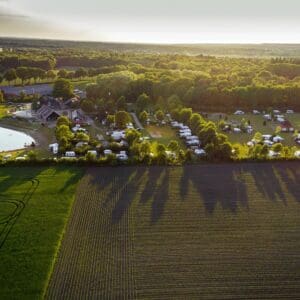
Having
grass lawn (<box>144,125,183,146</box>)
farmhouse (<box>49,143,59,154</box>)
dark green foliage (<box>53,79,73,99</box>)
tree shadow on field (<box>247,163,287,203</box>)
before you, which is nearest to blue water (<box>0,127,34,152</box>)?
farmhouse (<box>49,143,59,154</box>)

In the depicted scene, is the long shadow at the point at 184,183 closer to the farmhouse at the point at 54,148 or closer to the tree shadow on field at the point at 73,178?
the tree shadow on field at the point at 73,178

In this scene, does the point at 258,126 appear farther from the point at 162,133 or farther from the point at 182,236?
the point at 182,236

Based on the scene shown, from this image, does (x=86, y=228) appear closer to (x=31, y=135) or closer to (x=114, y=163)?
(x=114, y=163)

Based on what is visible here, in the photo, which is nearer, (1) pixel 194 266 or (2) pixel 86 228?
(1) pixel 194 266

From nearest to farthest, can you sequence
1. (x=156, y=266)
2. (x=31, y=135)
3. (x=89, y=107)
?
(x=156, y=266)
(x=31, y=135)
(x=89, y=107)

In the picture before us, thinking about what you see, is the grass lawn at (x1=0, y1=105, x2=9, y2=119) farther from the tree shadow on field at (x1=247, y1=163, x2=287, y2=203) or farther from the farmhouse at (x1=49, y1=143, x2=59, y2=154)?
the tree shadow on field at (x1=247, y1=163, x2=287, y2=203)

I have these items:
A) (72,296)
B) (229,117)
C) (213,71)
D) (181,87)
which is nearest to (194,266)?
(72,296)

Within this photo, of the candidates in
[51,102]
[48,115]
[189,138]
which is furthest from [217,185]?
[51,102]
